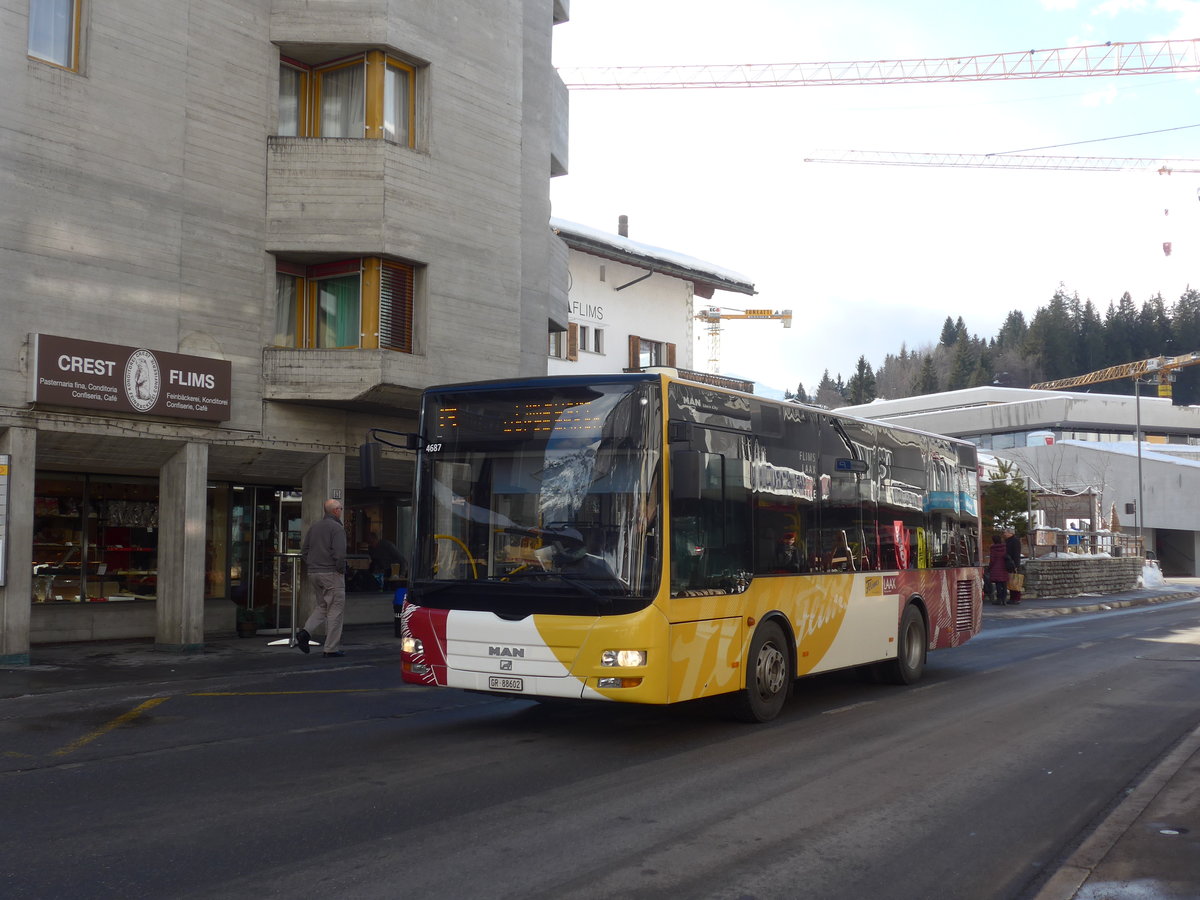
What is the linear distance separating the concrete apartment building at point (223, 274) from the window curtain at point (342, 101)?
42 mm

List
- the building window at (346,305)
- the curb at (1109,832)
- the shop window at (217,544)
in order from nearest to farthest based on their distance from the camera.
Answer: the curb at (1109,832) → the building window at (346,305) → the shop window at (217,544)

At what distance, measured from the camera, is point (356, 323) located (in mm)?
18969

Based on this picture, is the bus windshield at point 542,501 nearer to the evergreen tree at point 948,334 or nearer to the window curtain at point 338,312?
the window curtain at point 338,312

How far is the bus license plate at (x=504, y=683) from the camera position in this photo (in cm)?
905

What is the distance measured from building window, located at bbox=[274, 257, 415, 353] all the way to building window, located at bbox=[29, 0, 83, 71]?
456 cm

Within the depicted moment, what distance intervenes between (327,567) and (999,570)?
21810 millimetres

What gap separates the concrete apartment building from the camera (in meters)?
15.1

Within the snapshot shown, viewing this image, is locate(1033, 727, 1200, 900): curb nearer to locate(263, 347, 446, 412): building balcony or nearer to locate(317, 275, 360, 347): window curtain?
locate(263, 347, 446, 412): building balcony

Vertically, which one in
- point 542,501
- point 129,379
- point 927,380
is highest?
point 927,380

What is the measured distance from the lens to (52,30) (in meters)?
15.4

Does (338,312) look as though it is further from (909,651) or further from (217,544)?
(909,651)

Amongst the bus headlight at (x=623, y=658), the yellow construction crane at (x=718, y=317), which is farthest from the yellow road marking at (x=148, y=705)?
the yellow construction crane at (x=718, y=317)

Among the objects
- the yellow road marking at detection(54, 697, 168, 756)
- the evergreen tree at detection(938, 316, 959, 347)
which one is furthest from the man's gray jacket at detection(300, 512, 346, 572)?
the evergreen tree at detection(938, 316, 959, 347)

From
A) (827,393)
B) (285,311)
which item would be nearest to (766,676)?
(285,311)
